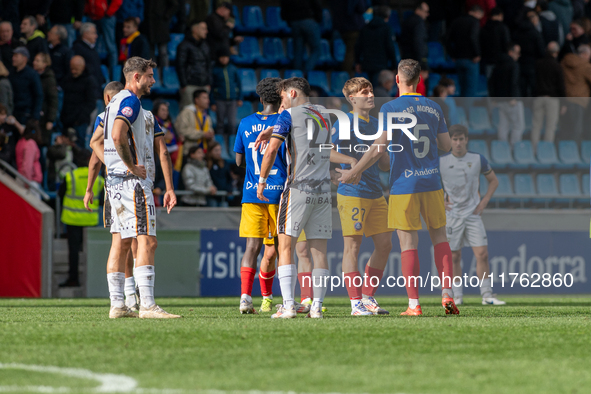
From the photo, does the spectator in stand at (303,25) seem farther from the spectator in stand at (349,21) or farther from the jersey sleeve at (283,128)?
the jersey sleeve at (283,128)

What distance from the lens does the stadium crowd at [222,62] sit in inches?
551

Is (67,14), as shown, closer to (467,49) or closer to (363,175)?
(467,49)

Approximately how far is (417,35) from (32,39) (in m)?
7.52

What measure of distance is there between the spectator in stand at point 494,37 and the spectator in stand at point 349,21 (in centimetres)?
254

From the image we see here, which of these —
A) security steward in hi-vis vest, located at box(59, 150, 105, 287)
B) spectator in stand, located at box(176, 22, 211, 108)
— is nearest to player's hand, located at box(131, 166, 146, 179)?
security steward in hi-vis vest, located at box(59, 150, 105, 287)

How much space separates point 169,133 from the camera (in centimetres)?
1413

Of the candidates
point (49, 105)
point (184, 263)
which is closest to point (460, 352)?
point (184, 263)

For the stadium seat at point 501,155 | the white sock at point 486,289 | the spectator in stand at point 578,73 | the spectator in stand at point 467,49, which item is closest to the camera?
the white sock at point 486,289

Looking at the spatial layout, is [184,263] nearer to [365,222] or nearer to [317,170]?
[365,222]

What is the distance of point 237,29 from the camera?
18484 millimetres

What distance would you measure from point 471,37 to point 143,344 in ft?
44.7

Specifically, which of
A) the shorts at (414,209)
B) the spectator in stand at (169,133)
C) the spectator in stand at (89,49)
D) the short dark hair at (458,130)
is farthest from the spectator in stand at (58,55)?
the shorts at (414,209)

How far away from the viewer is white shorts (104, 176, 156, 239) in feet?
22.6

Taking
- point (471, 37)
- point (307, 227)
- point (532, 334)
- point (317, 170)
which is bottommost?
point (532, 334)
